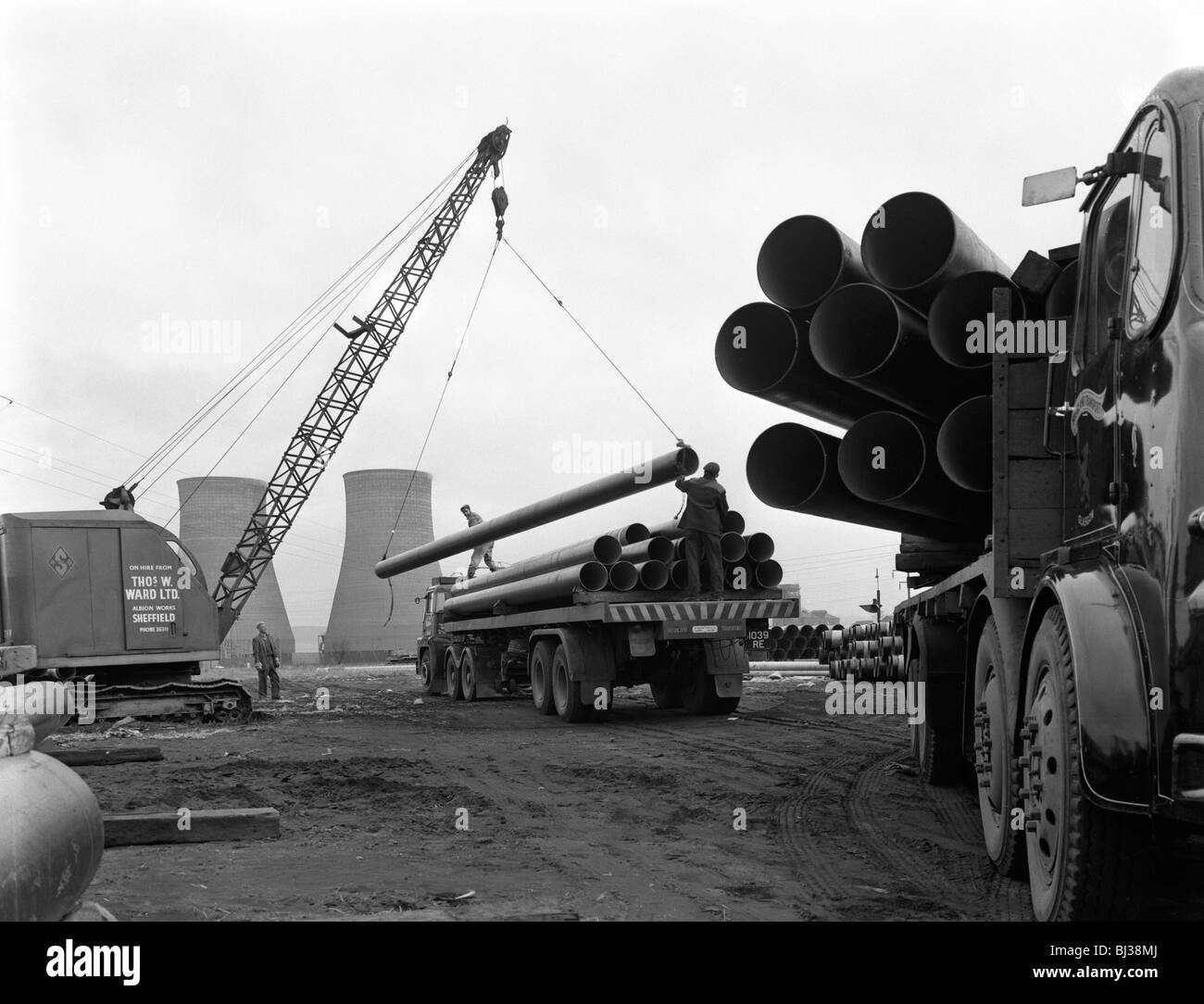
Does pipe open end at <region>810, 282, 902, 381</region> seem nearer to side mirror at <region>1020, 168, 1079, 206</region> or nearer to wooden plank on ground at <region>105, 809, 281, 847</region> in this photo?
side mirror at <region>1020, 168, 1079, 206</region>

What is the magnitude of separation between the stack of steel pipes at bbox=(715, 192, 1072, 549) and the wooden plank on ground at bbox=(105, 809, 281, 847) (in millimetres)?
3276

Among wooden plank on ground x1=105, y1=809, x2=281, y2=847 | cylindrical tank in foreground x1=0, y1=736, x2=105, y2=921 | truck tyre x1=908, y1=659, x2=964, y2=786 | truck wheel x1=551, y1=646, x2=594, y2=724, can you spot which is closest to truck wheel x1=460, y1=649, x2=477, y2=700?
truck wheel x1=551, y1=646, x2=594, y2=724

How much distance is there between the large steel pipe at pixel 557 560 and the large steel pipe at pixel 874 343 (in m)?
7.41

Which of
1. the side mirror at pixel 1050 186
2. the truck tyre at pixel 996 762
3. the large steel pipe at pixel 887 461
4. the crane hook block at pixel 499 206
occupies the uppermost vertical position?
the crane hook block at pixel 499 206

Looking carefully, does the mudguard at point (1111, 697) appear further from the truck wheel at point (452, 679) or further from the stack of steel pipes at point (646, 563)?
the truck wheel at point (452, 679)

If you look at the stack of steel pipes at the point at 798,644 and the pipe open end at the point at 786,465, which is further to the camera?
the stack of steel pipes at the point at 798,644

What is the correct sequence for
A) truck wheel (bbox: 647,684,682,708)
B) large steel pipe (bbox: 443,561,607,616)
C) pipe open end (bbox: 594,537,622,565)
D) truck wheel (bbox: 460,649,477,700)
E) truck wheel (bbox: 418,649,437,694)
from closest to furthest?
large steel pipe (bbox: 443,561,607,616)
pipe open end (bbox: 594,537,622,565)
truck wheel (bbox: 647,684,682,708)
truck wheel (bbox: 460,649,477,700)
truck wheel (bbox: 418,649,437,694)

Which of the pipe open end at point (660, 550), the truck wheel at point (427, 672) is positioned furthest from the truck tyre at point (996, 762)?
the truck wheel at point (427, 672)

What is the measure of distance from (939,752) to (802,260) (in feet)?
11.6

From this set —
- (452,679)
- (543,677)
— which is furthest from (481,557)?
(543,677)

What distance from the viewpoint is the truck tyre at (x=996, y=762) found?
4.52 m

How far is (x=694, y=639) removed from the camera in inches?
505

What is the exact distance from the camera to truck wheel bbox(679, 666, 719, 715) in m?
13.4
